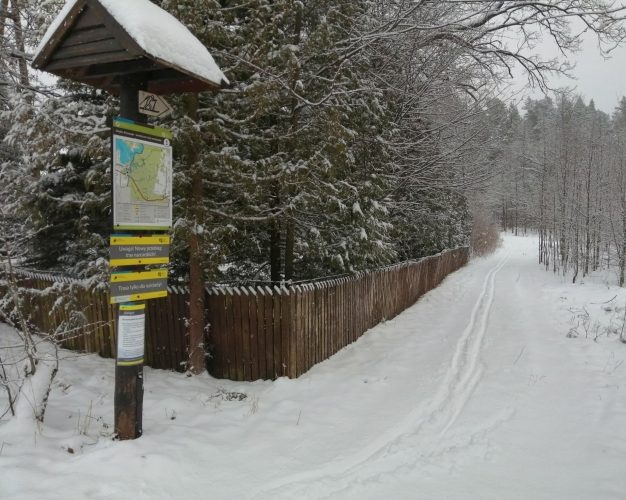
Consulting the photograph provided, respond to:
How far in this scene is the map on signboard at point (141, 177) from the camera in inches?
149

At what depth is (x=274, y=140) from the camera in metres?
7.31

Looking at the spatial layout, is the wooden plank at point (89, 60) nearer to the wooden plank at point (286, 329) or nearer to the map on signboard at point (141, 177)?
the map on signboard at point (141, 177)

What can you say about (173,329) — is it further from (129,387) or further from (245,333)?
(129,387)

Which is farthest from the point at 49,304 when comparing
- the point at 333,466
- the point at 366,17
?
the point at 366,17

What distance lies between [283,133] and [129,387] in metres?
5.00

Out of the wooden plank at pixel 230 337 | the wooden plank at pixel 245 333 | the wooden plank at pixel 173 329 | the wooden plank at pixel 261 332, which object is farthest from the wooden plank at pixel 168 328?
the wooden plank at pixel 261 332

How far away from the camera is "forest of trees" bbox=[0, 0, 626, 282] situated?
607cm

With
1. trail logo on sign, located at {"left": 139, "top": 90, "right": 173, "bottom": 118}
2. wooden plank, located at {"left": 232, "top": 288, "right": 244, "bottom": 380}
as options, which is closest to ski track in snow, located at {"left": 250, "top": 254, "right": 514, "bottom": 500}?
wooden plank, located at {"left": 232, "top": 288, "right": 244, "bottom": 380}

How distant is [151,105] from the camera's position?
4.19 meters

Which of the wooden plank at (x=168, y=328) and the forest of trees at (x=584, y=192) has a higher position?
the forest of trees at (x=584, y=192)

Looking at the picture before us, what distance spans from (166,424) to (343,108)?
590 cm

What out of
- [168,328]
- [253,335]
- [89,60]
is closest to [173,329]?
[168,328]

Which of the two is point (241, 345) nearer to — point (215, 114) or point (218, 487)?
point (218, 487)

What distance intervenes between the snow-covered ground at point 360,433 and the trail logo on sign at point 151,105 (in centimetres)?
326
